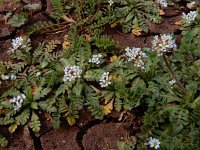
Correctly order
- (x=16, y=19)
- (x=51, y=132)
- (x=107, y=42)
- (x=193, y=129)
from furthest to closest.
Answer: (x=16, y=19) < (x=107, y=42) < (x=51, y=132) < (x=193, y=129)

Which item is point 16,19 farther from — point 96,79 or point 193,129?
point 193,129

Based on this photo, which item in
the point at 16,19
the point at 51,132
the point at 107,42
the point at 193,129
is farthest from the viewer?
the point at 16,19

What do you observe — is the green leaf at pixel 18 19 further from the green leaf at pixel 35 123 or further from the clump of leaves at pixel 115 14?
the green leaf at pixel 35 123

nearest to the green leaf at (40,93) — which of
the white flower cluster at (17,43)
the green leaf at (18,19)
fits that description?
the white flower cluster at (17,43)

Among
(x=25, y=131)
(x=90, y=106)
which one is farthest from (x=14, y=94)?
(x=90, y=106)

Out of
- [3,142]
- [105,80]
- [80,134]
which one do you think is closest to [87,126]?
[80,134]

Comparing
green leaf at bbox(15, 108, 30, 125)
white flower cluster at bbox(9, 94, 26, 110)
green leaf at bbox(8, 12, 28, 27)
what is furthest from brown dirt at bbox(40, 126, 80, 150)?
green leaf at bbox(8, 12, 28, 27)

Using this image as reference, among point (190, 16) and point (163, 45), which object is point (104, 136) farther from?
point (190, 16)

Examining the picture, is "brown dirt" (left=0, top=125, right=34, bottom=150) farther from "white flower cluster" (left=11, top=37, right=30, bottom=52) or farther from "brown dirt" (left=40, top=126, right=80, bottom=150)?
"white flower cluster" (left=11, top=37, right=30, bottom=52)
